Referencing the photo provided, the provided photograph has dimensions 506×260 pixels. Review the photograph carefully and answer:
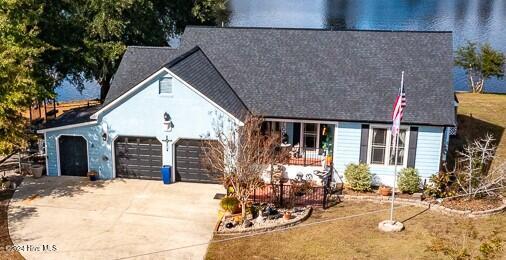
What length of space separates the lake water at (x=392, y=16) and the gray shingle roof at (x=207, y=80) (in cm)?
4053

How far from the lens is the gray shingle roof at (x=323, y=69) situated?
24.5 m

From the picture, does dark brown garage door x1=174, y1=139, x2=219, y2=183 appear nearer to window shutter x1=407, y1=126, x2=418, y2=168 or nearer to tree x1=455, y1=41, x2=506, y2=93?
window shutter x1=407, y1=126, x2=418, y2=168

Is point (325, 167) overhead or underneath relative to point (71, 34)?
underneath

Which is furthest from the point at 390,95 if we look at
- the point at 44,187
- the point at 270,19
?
the point at 270,19

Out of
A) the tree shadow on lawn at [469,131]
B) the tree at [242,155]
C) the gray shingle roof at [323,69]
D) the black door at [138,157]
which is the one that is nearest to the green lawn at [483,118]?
the tree shadow on lawn at [469,131]

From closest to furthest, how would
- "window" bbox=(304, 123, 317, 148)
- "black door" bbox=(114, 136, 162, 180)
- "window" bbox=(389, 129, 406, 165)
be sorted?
"window" bbox=(389, 129, 406, 165)
"black door" bbox=(114, 136, 162, 180)
"window" bbox=(304, 123, 317, 148)

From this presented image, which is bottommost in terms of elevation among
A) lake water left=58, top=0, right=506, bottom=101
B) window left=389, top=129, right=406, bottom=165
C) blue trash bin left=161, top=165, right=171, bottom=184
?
blue trash bin left=161, top=165, right=171, bottom=184

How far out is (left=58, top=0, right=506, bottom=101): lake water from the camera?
81875 millimetres

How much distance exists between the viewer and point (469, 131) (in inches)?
1324

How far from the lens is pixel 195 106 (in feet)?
80.6

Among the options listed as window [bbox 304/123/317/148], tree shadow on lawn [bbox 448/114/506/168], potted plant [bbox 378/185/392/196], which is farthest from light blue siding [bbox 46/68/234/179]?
tree shadow on lawn [bbox 448/114/506/168]

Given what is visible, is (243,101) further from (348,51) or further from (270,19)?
(270,19)

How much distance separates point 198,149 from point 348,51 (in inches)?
367

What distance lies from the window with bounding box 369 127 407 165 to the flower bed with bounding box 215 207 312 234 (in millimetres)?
5104
